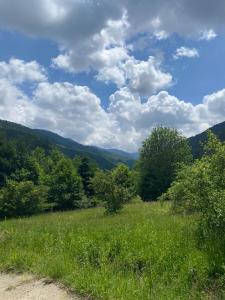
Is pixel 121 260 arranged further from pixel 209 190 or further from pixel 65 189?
pixel 65 189

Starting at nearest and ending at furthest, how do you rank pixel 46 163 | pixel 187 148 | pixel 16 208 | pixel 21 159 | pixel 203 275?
pixel 203 275
pixel 16 208
pixel 187 148
pixel 21 159
pixel 46 163

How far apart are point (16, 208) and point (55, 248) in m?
29.3

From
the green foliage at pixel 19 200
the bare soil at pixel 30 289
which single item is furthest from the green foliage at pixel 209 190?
the green foliage at pixel 19 200

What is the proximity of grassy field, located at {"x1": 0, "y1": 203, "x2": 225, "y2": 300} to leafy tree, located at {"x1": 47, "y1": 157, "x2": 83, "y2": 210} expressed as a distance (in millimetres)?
42319

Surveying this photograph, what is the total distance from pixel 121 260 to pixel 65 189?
4821 cm

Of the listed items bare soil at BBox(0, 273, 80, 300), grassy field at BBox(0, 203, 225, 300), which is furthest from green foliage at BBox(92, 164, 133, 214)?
bare soil at BBox(0, 273, 80, 300)

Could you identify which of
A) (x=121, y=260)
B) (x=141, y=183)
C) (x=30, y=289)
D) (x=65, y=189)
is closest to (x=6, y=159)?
(x=65, y=189)

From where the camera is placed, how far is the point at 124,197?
25.9m

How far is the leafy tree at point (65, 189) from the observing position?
2288 inches

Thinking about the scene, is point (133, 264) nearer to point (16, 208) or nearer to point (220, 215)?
point (220, 215)

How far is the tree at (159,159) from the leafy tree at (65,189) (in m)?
9.23

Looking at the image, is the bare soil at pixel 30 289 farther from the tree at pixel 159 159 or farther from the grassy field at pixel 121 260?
the tree at pixel 159 159

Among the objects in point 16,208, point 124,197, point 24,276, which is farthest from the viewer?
point 16,208

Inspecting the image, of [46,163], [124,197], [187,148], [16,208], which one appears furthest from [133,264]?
[46,163]
